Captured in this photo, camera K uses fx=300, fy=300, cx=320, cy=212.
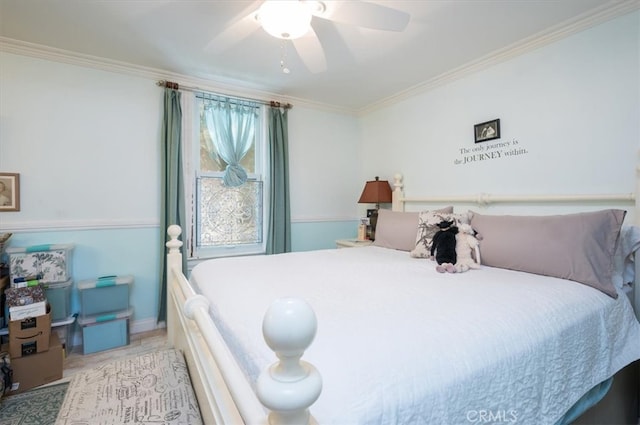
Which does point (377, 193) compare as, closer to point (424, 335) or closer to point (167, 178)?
point (167, 178)

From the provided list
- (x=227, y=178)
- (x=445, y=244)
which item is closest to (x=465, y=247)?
(x=445, y=244)

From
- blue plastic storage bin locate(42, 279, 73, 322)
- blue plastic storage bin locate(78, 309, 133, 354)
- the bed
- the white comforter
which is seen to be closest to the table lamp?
the bed

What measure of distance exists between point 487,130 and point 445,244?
46.6 inches

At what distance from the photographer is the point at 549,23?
201 centimetres

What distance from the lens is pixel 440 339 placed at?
Answer: 886 mm

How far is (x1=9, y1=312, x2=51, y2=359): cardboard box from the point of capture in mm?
1914

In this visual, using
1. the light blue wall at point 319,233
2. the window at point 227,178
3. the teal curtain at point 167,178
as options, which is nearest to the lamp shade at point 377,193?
the light blue wall at point 319,233

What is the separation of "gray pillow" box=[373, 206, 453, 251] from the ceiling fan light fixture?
1.64 meters

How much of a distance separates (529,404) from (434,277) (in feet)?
2.31

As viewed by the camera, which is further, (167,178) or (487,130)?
(167,178)

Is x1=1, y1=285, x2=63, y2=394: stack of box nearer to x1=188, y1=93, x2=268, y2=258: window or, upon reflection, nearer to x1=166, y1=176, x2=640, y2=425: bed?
x1=166, y1=176, x2=640, y2=425: bed

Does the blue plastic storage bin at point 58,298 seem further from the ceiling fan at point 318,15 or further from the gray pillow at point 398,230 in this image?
the gray pillow at point 398,230

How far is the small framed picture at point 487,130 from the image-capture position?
2.43 metres

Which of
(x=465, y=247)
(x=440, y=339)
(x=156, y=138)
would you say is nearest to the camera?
(x=440, y=339)
